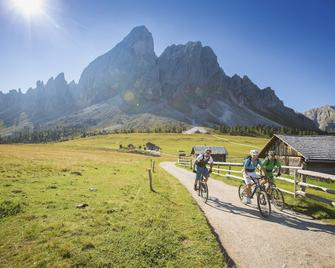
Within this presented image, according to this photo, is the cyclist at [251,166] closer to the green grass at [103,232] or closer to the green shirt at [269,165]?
the green shirt at [269,165]

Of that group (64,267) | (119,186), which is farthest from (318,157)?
(64,267)

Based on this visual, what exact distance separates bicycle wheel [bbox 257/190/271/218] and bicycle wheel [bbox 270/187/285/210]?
1.48 metres

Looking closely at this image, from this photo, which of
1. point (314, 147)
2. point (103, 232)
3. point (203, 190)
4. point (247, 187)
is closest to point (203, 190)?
point (203, 190)

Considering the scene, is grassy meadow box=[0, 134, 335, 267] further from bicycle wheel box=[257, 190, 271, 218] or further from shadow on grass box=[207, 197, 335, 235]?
bicycle wheel box=[257, 190, 271, 218]

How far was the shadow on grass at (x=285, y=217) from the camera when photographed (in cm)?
990

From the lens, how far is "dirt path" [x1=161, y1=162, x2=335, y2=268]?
7129 millimetres

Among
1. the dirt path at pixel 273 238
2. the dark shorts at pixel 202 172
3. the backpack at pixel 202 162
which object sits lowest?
the dirt path at pixel 273 238

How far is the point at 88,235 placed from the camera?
8.95 meters

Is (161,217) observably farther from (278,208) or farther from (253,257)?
(278,208)

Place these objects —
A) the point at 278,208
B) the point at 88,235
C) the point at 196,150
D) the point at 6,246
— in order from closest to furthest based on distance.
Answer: the point at 6,246
the point at 88,235
the point at 278,208
the point at 196,150

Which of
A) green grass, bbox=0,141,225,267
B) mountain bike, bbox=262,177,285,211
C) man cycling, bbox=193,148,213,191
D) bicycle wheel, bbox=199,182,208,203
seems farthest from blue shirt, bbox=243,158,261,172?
green grass, bbox=0,141,225,267

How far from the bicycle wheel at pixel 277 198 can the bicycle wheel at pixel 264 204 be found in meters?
1.48

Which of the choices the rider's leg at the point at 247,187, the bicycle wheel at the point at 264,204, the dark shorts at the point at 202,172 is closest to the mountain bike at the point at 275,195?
the rider's leg at the point at 247,187

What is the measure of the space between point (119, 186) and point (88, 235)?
408 inches
